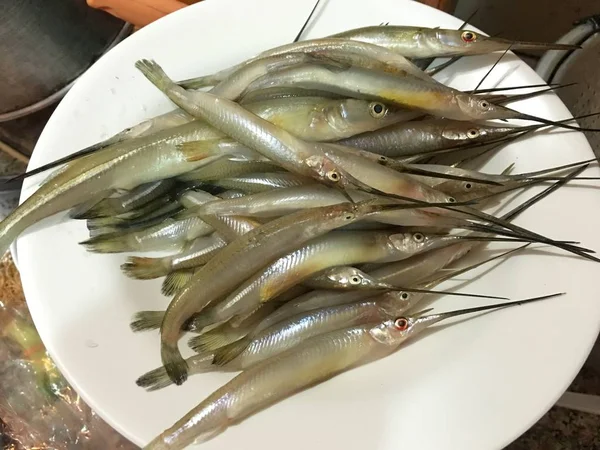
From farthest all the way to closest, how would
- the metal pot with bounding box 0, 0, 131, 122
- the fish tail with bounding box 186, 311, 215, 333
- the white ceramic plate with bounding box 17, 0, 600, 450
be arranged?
the metal pot with bounding box 0, 0, 131, 122 < the fish tail with bounding box 186, 311, 215, 333 < the white ceramic plate with bounding box 17, 0, 600, 450

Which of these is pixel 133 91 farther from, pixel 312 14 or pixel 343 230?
pixel 343 230

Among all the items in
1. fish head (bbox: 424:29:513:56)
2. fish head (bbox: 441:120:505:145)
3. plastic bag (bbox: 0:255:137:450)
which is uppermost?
fish head (bbox: 424:29:513:56)

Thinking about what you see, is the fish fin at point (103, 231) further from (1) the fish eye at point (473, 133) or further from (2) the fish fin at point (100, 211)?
(1) the fish eye at point (473, 133)

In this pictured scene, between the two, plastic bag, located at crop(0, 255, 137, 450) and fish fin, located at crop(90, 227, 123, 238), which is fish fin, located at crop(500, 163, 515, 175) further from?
plastic bag, located at crop(0, 255, 137, 450)

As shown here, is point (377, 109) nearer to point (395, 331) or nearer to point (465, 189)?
point (465, 189)

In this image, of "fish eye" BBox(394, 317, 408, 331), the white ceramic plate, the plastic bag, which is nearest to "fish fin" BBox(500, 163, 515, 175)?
the white ceramic plate

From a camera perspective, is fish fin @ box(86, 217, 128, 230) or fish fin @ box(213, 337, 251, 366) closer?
fish fin @ box(213, 337, 251, 366)

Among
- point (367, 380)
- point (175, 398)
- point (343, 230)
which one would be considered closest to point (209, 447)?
point (175, 398)
